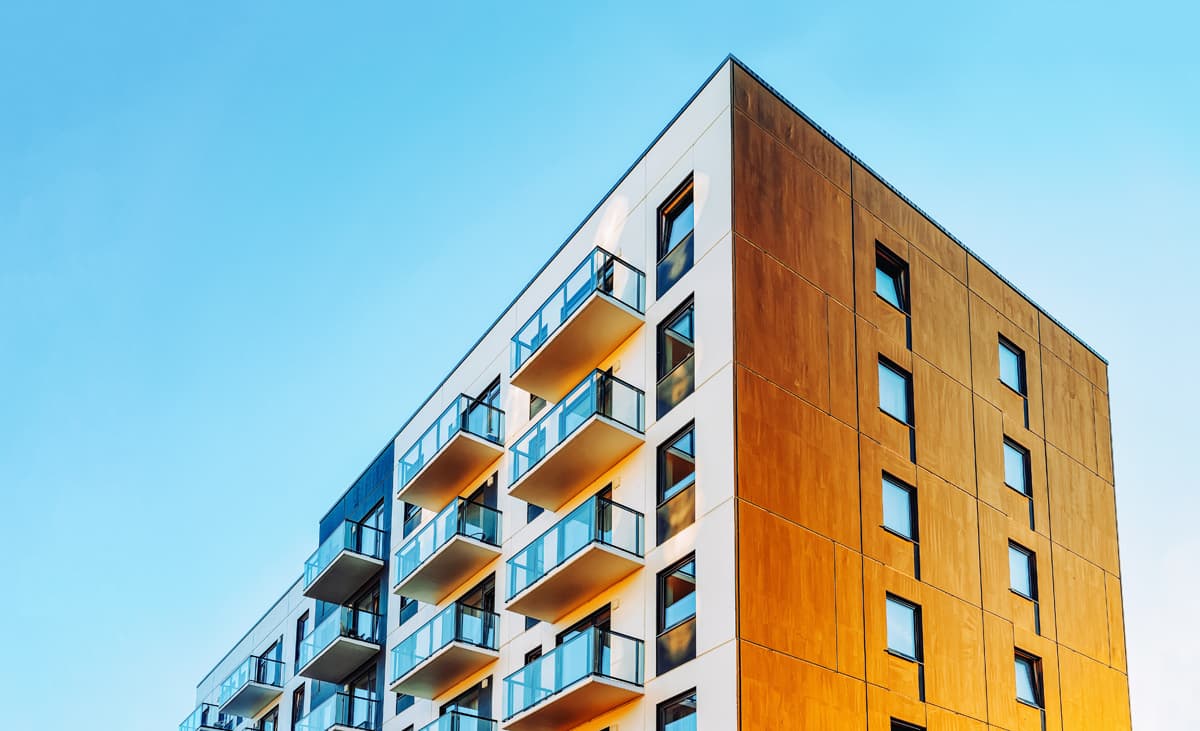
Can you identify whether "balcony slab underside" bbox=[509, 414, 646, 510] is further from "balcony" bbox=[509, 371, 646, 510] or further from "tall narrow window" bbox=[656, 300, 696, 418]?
"tall narrow window" bbox=[656, 300, 696, 418]

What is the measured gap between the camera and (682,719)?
964 inches

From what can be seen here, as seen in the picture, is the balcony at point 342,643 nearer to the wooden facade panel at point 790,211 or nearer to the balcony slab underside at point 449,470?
the balcony slab underside at point 449,470

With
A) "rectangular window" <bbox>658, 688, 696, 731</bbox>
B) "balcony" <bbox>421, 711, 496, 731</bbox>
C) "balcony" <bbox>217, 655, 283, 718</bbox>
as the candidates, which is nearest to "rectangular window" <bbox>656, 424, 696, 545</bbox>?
"rectangular window" <bbox>658, 688, 696, 731</bbox>

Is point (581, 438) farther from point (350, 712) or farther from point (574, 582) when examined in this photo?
point (350, 712)

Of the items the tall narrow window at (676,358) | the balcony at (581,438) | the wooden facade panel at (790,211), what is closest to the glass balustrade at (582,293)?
the tall narrow window at (676,358)

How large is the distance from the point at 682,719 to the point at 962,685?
5708mm

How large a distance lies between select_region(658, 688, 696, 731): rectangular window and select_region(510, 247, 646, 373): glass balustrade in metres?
7.85

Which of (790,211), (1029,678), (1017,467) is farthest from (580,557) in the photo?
(1017,467)

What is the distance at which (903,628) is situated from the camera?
26.4 m

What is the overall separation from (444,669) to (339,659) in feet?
25.2

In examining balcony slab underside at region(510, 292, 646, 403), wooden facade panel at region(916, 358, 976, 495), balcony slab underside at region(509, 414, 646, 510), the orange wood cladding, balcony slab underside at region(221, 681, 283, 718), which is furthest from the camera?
balcony slab underside at region(221, 681, 283, 718)

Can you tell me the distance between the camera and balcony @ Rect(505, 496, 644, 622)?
87.7 feet

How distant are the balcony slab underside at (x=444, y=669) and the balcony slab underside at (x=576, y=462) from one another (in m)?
3.77

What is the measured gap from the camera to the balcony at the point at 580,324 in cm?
2883
